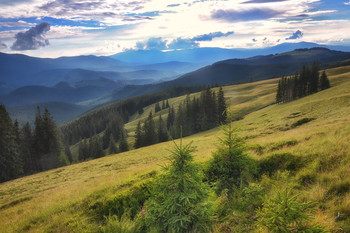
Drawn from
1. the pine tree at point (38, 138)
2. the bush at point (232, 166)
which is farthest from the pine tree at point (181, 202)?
the pine tree at point (38, 138)

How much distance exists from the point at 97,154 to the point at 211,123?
43.2 metres

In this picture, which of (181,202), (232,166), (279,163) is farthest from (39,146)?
(279,163)

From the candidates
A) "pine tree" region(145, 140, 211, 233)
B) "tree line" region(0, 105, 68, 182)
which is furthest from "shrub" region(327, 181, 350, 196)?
"tree line" region(0, 105, 68, 182)

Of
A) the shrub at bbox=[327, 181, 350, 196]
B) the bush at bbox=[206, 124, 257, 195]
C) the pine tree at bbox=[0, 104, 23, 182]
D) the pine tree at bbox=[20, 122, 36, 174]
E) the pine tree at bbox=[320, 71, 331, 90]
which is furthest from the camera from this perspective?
the pine tree at bbox=[320, 71, 331, 90]

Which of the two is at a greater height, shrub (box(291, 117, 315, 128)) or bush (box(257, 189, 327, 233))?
bush (box(257, 189, 327, 233))

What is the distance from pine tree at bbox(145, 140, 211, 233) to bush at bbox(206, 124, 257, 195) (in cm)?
281

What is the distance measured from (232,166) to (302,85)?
81.2 metres

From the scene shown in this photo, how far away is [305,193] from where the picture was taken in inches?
257

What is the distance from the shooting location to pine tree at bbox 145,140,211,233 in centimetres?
576

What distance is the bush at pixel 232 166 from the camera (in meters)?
8.72

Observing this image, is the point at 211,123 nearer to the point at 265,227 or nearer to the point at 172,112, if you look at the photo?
the point at 172,112

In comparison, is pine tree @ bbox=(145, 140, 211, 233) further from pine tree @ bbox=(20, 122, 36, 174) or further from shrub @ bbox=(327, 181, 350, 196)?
pine tree @ bbox=(20, 122, 36, 174)

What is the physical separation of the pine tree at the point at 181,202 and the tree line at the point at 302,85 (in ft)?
247

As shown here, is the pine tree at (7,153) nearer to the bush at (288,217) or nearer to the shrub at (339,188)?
the bush at (288,217)
